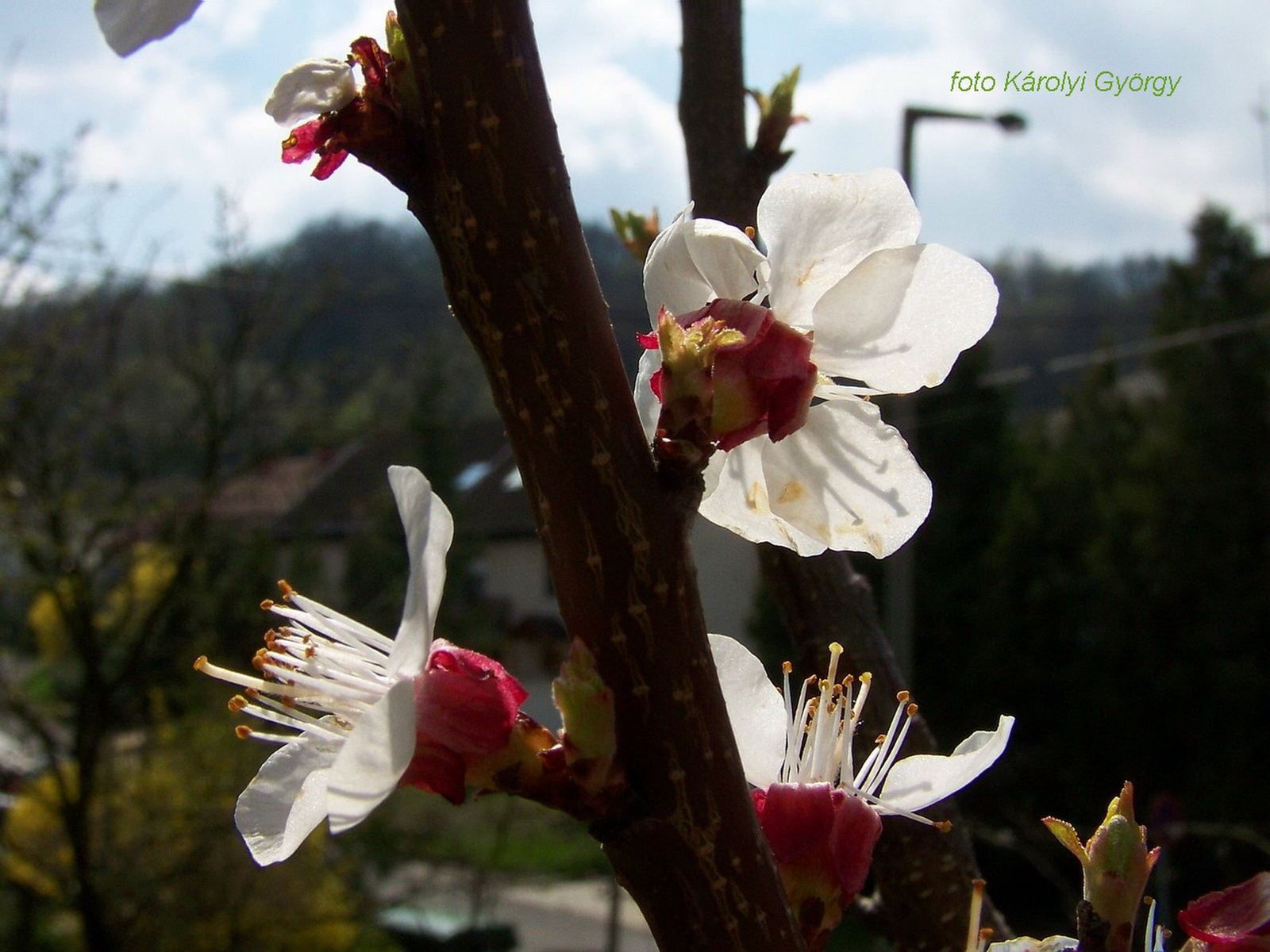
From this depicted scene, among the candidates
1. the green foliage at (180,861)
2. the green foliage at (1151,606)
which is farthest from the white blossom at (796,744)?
the green foliage at (1151,606)

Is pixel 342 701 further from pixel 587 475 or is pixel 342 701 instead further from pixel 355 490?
pixel 355 490

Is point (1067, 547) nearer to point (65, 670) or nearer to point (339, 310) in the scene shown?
point (339, 310)

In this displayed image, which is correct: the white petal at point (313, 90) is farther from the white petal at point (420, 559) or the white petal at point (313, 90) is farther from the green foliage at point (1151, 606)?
the green foliage at point (1151, 606)

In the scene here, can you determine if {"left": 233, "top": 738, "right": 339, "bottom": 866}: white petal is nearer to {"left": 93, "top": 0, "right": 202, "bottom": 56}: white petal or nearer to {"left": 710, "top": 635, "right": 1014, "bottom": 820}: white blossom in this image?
{"left": 710, "top": 635, "right": 1014, "bottom": 820}: white blossom

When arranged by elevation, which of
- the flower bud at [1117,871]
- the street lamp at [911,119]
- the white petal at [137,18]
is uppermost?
the street lamp at [911,119]

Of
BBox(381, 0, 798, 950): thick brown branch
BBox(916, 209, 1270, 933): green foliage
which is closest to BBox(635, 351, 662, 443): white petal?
BBox(381, 0, 798, 950): thick brown branch

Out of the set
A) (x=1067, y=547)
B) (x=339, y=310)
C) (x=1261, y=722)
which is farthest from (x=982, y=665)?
(x=339, y=310)
